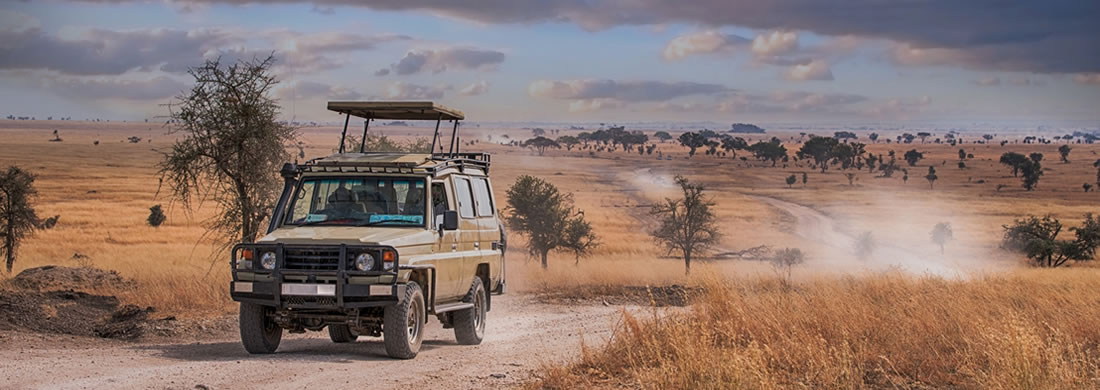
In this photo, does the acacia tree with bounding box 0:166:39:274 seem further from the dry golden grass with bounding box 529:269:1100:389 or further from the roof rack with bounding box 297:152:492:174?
the dry golden grass with bounding box 529:269:1100:389

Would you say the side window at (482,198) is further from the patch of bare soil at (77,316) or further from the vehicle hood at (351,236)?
the patch of bare soil at (77,316)

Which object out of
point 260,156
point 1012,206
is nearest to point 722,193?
point 1012,206

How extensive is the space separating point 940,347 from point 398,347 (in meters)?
6.12

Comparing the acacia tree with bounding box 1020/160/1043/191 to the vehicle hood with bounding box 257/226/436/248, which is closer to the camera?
the vehicle hood with bounding box 257/226/436/248

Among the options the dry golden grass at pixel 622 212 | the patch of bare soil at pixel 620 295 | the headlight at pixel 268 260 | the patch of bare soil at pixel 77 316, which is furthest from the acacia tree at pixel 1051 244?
the headlight at pixel 268 260

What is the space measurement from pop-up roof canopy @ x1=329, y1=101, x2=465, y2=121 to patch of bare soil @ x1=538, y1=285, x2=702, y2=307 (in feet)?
25.3

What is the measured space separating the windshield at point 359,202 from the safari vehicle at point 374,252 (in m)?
0.01

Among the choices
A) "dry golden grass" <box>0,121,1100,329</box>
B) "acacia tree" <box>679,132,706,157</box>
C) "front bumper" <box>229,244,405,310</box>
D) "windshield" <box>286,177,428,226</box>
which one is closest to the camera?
"front bumper" <box>229,244,405,310</box>

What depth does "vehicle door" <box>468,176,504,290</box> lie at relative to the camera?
48.1 ft

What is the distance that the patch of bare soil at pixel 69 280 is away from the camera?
21.3 metres

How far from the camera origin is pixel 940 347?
11.5 metres

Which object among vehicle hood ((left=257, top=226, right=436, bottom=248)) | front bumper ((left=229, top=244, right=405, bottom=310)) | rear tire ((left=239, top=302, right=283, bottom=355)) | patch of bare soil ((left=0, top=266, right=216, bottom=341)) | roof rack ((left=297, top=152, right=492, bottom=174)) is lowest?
patch of bare soil ((left=0, top=266, right=216, bottom=341))

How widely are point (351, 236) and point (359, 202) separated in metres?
1.17

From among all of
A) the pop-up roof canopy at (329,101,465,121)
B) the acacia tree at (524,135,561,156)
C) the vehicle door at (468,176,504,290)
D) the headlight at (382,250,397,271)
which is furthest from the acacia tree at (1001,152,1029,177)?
the headlight at (382,250,397,271)
